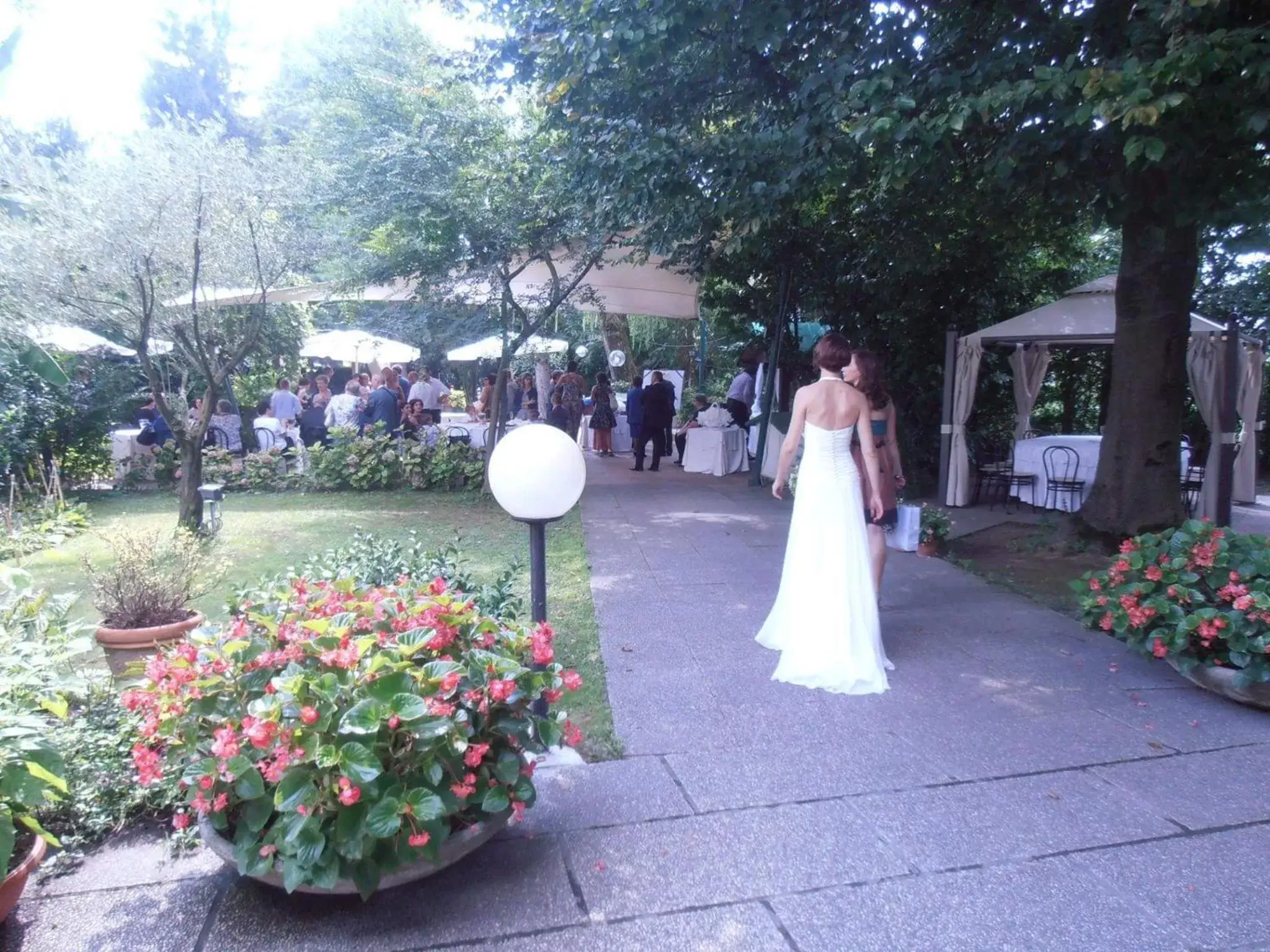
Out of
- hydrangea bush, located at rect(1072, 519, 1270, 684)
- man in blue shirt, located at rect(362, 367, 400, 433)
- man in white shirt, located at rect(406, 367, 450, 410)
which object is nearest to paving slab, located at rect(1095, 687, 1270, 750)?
hydrangea bush, located at rect(1072, 519, 1270, 684)

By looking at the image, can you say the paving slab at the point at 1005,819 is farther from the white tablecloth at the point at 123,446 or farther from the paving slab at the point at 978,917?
the white tablecloth at the point at 123,446

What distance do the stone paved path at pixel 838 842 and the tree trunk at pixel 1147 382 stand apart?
10.4 ft

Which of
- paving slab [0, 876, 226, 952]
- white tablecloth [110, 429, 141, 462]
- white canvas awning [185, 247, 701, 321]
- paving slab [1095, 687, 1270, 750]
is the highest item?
white canvas awning [185, 247, 701, 321]

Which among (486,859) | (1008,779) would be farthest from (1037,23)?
(486,859)

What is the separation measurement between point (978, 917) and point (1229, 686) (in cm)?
242

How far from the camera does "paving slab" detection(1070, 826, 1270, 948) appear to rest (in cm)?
248

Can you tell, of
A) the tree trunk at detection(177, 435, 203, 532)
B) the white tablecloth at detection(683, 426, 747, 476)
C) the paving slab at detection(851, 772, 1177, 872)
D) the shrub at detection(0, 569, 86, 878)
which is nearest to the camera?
the shrub at detection(0, 569, 86, 878)

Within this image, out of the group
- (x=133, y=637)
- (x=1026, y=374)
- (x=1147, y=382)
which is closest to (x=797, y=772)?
(x=133, y=637)

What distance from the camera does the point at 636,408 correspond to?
14898 mm

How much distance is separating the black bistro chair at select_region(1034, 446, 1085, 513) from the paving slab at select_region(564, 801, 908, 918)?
8.19m

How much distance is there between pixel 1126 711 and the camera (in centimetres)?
416

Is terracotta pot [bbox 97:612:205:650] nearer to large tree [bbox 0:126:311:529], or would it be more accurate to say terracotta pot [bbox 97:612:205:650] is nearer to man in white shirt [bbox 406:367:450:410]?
large tree [bbox 0:126:311:529]

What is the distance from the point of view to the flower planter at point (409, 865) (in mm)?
2459

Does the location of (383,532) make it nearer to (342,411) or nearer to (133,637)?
(133,637)
